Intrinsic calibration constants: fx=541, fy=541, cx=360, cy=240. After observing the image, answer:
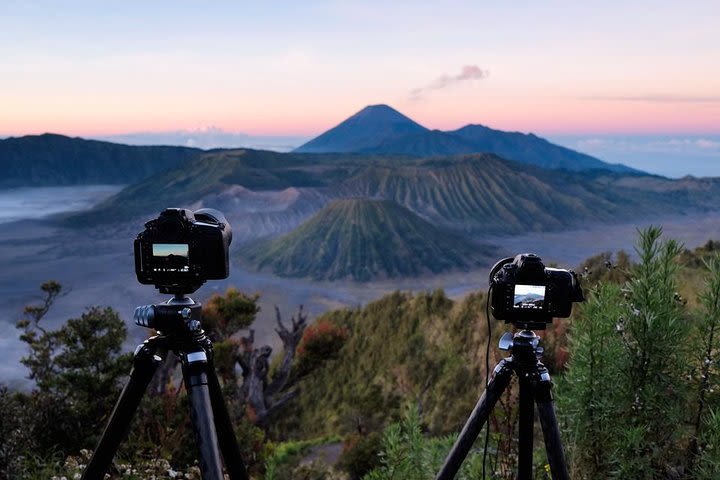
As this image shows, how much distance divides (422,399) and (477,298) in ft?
20.0

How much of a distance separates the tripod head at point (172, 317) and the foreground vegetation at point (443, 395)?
175 centimetres

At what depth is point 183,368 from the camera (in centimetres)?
252

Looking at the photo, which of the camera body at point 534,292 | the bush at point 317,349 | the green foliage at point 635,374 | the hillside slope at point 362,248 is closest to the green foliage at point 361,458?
the bush at point 317,349

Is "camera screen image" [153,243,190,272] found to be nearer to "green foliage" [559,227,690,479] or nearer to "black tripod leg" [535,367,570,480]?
"black tripod leg" [535,367,570,480]

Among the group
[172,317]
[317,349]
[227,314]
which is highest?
[172,317]

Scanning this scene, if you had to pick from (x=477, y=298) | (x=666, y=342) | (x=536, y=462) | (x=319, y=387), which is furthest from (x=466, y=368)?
(x=666, y=342)

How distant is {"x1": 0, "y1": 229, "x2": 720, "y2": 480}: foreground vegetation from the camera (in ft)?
11.1

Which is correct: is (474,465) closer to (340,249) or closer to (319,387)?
(319,387)

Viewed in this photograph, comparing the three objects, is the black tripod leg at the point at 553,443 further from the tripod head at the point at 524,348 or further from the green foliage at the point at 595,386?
the green foliage at the point at 595,386

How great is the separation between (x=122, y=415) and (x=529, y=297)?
2076mm

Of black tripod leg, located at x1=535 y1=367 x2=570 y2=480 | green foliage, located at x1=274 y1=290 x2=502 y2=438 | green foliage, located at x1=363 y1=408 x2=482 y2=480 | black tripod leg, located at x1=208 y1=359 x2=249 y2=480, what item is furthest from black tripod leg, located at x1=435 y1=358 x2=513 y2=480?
green foliage, located at x1=274 y1=290 x2=502 y2=438

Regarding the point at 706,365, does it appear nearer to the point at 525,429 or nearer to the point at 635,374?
the point at 635,374

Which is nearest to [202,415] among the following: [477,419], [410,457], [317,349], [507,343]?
[477,419]

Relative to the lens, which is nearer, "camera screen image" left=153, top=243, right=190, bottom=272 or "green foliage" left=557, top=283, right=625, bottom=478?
"camera screen image" left=153, top=243, right=190, bottom=272
